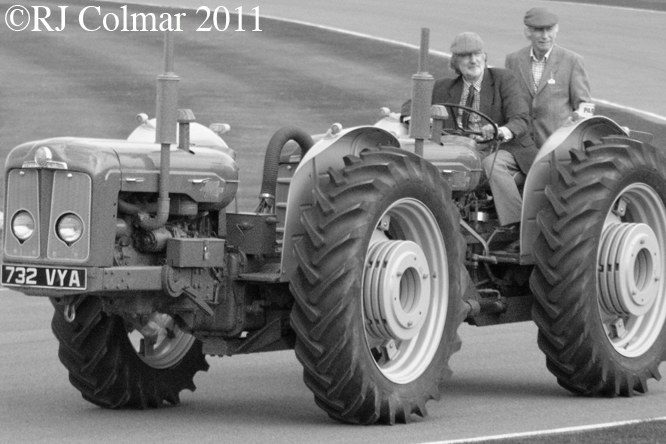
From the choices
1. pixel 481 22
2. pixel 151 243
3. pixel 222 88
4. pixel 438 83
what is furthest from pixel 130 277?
pixel 481 22

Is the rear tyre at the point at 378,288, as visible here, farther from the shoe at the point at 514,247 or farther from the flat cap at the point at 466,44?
the flat cap at the point at 466,44

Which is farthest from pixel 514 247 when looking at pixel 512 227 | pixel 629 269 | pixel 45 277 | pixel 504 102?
pixel 45 277

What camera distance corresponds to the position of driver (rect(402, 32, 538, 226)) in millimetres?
9602

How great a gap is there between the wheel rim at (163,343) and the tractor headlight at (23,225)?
1296 millimetres

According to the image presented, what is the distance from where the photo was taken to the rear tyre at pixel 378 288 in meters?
7.50

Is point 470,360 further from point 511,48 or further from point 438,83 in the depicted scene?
point 511,48

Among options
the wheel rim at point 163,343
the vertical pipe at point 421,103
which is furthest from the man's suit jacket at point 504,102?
the wheel rim at point 163,343

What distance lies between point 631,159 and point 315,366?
9.24 ft

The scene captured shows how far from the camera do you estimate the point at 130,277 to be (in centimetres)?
731

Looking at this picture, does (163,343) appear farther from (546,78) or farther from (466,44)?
(546,78)

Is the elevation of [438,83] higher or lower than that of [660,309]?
higher

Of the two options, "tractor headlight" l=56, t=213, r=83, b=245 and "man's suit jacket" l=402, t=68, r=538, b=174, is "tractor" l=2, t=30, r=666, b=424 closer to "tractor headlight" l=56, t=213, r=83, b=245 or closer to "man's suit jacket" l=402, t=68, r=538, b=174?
"tractor headlight" l=56, t=213, r=83, b=245

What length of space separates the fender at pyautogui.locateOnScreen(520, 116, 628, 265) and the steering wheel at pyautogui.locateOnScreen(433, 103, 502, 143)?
38cm

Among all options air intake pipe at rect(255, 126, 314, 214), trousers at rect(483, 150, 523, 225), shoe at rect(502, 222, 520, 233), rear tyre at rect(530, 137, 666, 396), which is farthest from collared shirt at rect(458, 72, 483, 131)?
air intake pipe at rect(255, 126, 314, 214)
